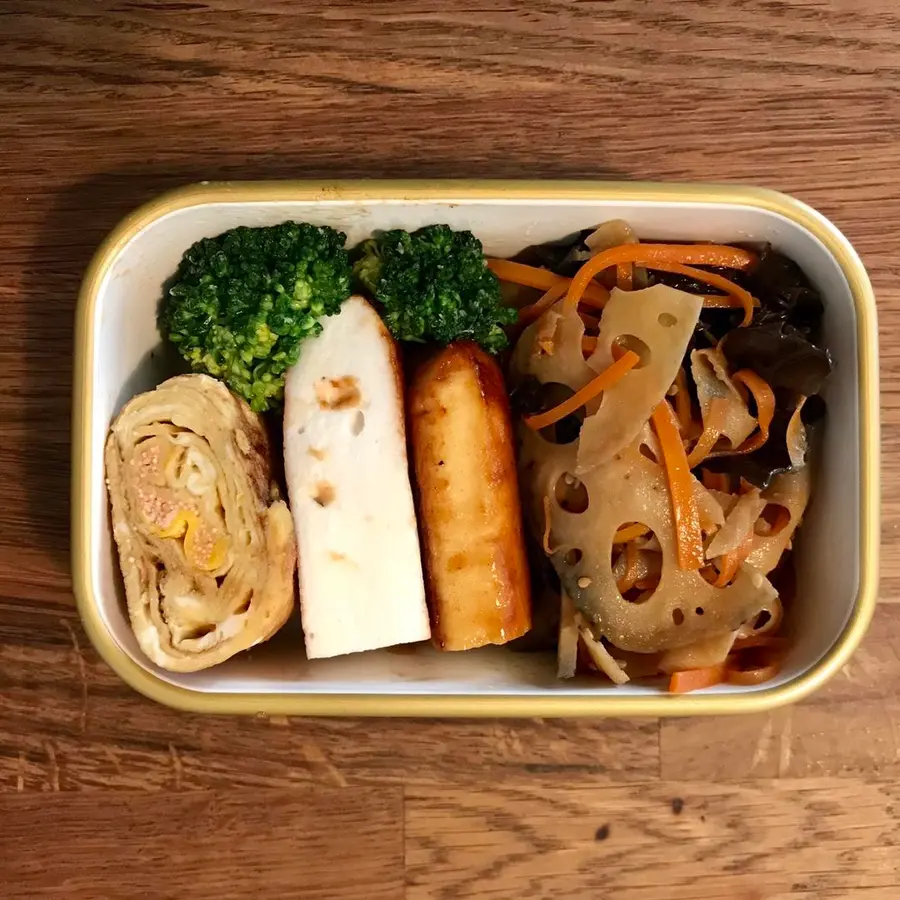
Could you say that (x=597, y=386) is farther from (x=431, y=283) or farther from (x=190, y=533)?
(x=190, y=533)

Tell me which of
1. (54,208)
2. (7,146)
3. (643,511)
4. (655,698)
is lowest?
(655,698)

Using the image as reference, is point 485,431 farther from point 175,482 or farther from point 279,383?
point 175,482

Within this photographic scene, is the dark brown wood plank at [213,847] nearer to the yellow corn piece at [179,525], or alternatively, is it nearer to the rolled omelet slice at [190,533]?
the rolled omelet slice at [190,533]

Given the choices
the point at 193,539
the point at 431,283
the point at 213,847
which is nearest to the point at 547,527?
the point at 431,283

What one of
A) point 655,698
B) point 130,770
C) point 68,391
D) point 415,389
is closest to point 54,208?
point 68,391

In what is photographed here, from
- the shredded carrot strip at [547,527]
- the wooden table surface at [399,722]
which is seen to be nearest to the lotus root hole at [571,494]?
the shredded carrot strip at [547,527]
